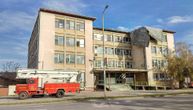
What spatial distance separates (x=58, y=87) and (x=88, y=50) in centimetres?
1596

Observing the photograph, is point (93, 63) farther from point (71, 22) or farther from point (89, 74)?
point (71, 22)

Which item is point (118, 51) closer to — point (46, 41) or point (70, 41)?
point (70, 41)

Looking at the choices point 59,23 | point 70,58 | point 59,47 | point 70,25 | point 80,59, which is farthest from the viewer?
point 70,25

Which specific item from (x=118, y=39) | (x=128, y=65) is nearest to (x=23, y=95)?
(x=118, y=39)

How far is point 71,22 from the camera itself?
42.5m

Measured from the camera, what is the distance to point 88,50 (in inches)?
1683

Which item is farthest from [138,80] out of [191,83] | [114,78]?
[191,83]

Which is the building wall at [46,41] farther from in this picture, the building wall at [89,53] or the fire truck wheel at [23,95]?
the fire truck wheel at [23,95]

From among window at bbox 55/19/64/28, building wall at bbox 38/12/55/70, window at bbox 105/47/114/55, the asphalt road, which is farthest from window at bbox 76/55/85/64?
the asphalt road

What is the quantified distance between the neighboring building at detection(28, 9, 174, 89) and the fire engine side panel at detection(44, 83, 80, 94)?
861 cm

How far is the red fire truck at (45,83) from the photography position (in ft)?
87.5

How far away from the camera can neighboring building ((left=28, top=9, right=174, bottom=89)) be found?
39.5 m

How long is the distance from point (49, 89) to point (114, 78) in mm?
23767

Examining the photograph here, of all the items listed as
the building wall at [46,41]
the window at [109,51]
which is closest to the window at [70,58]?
the building wall at [46,41]
